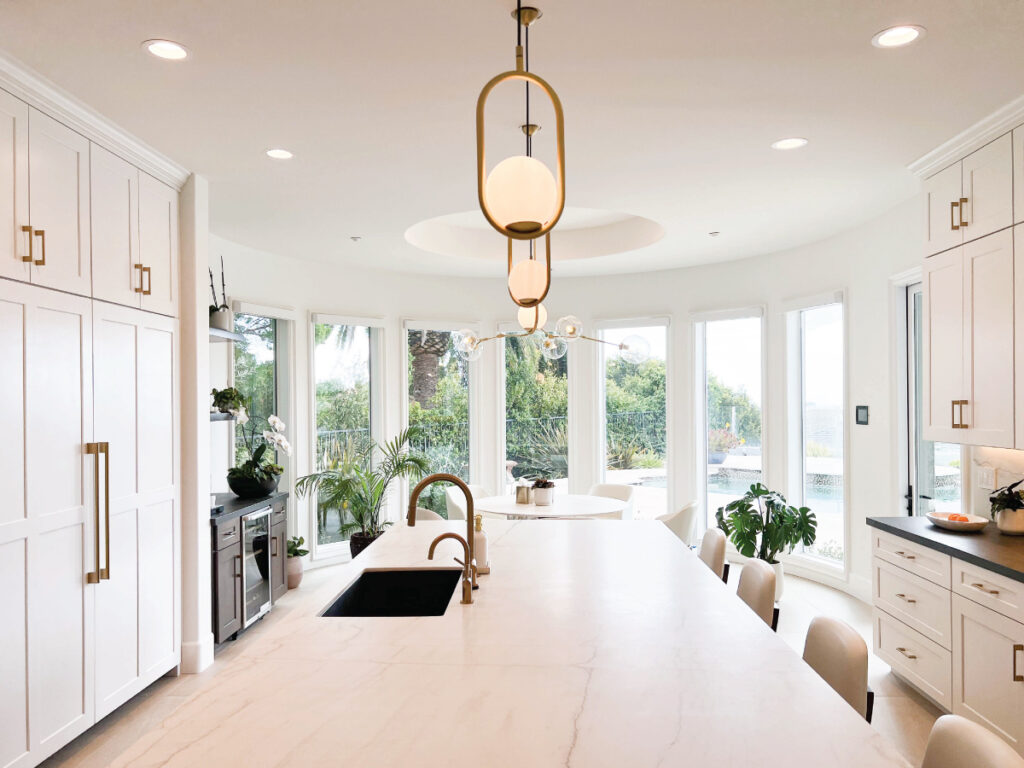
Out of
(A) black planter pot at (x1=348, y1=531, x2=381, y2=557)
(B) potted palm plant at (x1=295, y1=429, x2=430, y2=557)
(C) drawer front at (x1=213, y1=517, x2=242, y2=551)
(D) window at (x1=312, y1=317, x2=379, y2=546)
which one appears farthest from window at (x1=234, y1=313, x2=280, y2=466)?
(C) drawer front at (x1=213, y1=517, x2=242, y2=551)

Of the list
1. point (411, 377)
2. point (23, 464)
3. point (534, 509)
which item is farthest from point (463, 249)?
point (23, 464)

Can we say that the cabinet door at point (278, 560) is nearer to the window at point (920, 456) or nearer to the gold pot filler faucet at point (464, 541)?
the gold pot filler faucet at point (464, 541)

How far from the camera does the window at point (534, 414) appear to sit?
6.98 metres

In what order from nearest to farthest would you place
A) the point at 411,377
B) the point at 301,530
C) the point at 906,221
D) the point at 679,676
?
1. the point at 679,676
2. the point at 906,221
3. the point at 301,530
4. the point at 411,377

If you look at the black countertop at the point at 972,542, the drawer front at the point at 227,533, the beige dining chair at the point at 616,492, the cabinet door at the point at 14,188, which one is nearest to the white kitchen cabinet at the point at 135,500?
the drawer front at the point at 227,533

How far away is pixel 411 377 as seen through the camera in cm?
675

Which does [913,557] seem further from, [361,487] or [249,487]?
[361,487]

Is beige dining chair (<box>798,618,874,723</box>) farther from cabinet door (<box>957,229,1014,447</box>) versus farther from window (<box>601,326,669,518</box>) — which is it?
window (<box>601,326,669,518</box>)

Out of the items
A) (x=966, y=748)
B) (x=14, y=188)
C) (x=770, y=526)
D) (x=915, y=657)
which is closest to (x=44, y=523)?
(x=14, y=188)

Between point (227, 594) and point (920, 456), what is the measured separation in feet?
14.1

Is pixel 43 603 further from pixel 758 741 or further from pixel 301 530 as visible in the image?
pixel 301 530

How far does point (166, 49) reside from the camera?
233 centimetres

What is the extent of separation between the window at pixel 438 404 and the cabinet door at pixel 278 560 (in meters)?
1.95

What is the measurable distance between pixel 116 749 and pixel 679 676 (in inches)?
104
